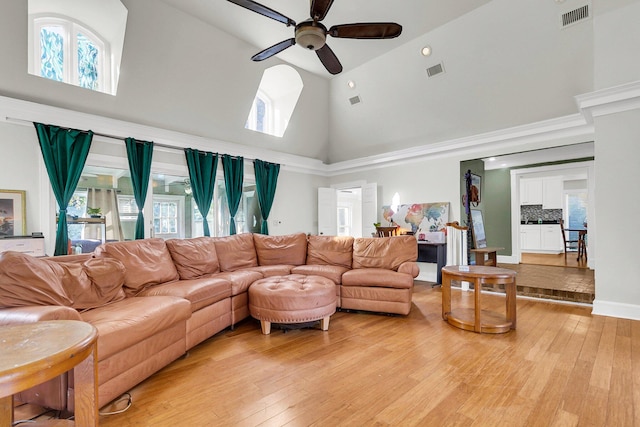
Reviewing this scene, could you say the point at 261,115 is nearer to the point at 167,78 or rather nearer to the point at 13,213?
the point at 167,78

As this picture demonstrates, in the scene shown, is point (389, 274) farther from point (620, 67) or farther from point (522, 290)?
point (620, 67)

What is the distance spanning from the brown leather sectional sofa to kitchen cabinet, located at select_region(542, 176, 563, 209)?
7631 millimetres

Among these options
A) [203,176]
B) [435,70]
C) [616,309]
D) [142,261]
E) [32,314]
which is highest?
[435,70]

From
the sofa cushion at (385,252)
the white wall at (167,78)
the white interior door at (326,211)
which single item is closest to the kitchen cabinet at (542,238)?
the white interior door at (326,211)

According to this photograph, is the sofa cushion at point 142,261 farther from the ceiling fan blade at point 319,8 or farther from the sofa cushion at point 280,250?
the ceiling fan blade at point 319,8

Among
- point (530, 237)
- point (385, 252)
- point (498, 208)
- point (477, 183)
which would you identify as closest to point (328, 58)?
point (385, 252)

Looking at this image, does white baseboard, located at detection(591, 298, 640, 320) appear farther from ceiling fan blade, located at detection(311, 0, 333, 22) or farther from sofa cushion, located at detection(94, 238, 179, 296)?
sofa cushion, located at detection(94, 238, 179, 296)

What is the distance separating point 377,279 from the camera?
3.78 meters

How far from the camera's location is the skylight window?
5.88 m

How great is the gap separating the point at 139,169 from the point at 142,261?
84.7 inches

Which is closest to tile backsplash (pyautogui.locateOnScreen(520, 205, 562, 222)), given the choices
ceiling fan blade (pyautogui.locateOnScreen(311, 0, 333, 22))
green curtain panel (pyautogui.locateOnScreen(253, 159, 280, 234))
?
green curtain panel (pyautogui.locateOnScreen(253, 159, 280, 234))

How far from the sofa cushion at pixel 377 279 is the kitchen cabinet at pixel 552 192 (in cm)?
811

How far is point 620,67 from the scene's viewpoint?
3.45 m

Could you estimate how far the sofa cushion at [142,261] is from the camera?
2.96m
